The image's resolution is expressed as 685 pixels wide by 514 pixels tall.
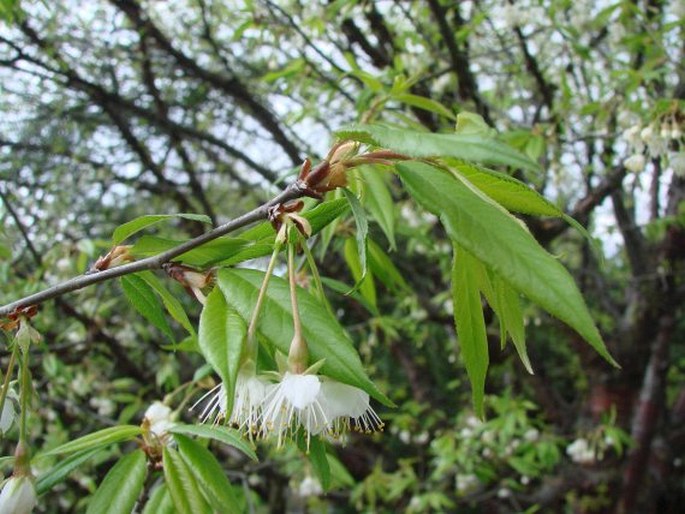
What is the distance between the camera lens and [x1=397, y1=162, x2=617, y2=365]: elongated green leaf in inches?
16.5

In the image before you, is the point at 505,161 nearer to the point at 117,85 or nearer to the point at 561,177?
the point at 561,177

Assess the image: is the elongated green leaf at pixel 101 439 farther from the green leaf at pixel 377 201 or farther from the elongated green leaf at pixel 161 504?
the green leaf at pixel 377 201

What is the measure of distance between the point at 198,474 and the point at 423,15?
242cm

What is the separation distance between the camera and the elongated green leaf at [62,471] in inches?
28.4

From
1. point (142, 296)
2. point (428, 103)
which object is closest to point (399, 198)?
point (428, 103)

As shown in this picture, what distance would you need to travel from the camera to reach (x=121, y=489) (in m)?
0.68

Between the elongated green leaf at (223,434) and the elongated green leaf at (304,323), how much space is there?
118 millimetres

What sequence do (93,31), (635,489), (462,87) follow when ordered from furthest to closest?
(93,31) < (635,489) < (462,87)

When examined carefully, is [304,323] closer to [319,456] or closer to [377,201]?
[319,456]

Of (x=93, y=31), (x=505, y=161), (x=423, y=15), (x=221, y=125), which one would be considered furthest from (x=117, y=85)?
(x=505, y=161)

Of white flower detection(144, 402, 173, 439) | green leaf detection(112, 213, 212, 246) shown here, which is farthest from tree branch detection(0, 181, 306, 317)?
white flower detection(144, 402, 173, 439)

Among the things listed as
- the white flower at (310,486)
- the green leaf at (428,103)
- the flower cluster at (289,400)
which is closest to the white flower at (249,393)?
→ the flower cluster at (289,400)

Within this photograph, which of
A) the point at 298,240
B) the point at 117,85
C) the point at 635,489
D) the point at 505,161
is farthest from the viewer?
the point at 117,85

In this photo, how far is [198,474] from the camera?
0.67 m
